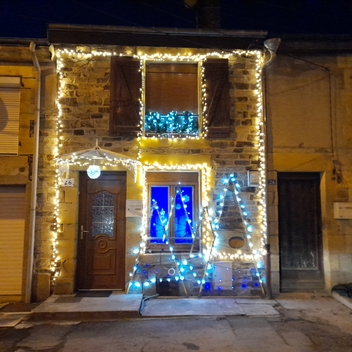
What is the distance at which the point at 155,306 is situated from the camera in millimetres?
6332

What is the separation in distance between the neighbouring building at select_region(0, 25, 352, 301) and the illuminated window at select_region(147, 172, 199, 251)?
0.07ft

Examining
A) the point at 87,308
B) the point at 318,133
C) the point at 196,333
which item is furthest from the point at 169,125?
the point at 196,333

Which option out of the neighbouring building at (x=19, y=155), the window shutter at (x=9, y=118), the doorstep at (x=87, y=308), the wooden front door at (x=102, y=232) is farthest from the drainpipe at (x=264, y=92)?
the window shutter at (x=9, y=118)

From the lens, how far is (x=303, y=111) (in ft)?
24.6

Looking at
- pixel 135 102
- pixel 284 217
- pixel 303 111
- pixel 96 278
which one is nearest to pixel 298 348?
pixel 284 217

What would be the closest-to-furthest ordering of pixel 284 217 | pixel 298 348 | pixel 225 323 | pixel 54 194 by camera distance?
1. pixel 298 348
2. pixel 225 323
3. pixel 54 194
4. pixel 284 217

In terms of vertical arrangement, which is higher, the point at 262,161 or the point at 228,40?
the point at 228,40

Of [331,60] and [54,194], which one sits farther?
[331,60]

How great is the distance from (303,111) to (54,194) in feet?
18.2

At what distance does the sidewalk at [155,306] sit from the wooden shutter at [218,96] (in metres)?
3.37

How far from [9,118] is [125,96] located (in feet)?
8.13

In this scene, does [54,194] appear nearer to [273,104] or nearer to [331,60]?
[273,104]

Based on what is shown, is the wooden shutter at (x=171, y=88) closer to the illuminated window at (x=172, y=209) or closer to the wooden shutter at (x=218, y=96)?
the wooden shutter at (x=218, y=96)

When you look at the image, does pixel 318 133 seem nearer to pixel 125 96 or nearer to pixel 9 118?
pixel 125 96
